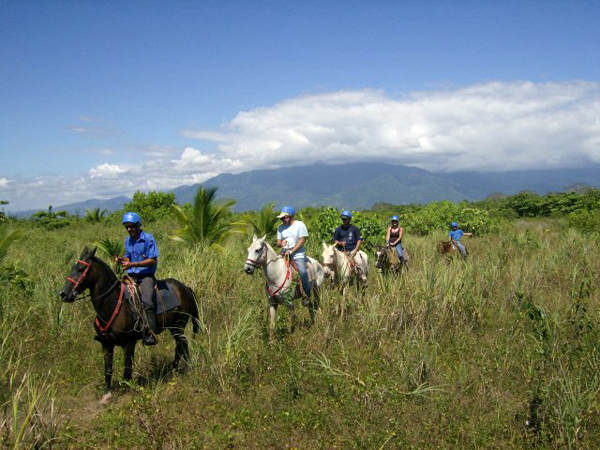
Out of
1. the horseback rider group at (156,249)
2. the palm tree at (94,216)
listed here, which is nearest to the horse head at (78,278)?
the horseback rider group at (156,249)

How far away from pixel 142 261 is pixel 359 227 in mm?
10720

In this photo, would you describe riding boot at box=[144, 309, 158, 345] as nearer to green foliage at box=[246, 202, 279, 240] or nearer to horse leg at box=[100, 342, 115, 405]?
horse leg at box=[100, 342, 115, 405]

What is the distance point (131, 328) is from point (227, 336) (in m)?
1.33

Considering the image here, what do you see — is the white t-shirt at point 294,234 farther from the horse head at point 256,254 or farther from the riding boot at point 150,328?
the riding boot at point 150,328

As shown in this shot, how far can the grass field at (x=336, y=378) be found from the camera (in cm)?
438

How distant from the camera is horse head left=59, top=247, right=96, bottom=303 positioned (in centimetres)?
514

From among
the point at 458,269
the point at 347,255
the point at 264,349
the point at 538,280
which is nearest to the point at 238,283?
the point at 347,255

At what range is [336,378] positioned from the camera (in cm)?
536

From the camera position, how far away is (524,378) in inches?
211

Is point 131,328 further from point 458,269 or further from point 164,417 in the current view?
point 458,269

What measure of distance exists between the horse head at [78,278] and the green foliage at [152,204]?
895 inches

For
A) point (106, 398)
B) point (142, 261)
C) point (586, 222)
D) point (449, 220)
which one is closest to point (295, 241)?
point (142, 261)

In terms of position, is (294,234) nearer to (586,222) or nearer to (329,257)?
(329,257)

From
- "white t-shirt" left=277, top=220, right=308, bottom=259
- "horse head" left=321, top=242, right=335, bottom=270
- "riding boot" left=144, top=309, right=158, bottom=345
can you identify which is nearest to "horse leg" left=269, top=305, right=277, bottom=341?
"white t-shirt" left=277, top=220, right=308, bottom=259
